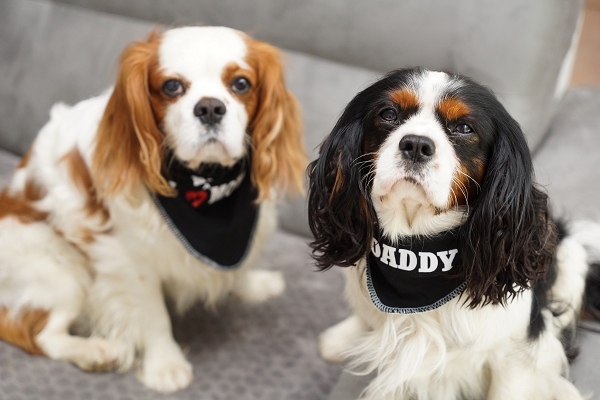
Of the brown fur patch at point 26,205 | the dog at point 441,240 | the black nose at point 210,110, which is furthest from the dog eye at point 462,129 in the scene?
the brown fur patch at point 26,205

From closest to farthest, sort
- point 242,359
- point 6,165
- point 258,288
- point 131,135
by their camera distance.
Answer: point 131,135 → point 242,359 → point 258,288 → point 6,165

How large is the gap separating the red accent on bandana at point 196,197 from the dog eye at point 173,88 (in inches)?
11.0

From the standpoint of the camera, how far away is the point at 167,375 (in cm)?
171

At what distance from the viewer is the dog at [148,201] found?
1534 millimetres

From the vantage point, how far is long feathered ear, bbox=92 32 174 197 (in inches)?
60.7

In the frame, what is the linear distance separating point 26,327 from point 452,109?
53.9 inches

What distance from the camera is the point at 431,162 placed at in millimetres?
1075

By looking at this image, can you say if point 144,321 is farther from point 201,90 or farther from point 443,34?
point 443,34

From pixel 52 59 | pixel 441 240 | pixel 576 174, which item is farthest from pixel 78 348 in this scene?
pixel 576 174

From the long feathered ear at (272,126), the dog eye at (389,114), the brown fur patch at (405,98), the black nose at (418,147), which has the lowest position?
the long feathered ear at (272,126)

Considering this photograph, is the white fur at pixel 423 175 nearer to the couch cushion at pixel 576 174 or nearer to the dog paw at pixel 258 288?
the couch cushion at pixel 576 174

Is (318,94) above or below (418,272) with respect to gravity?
above

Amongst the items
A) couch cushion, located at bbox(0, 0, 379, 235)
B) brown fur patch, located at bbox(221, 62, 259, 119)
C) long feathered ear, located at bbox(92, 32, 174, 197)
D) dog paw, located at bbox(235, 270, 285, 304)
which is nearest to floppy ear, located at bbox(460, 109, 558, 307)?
brown fur patch, located at bbox(221, 62, 259, 119)

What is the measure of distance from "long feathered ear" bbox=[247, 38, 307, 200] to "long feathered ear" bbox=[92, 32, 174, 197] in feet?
0.85
